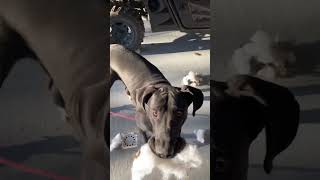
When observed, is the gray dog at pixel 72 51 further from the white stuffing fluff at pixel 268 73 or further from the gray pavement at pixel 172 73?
the white stuffing fluff at pixel 268 73

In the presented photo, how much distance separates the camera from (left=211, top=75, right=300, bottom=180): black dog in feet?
12.3

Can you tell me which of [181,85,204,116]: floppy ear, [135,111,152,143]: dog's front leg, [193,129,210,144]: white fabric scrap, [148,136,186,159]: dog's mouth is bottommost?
[148,136,186,159]: dog's mouth

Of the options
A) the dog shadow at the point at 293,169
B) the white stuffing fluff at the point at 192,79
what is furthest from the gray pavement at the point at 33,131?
the dog shadow at the point at 293,169

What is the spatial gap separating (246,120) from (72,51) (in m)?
1.35

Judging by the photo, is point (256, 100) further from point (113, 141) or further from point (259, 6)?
point (113, 141)

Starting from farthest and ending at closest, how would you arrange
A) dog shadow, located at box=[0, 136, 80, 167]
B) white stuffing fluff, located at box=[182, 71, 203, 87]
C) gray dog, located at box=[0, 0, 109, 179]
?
dog shadow, located at box=[0, 136, 80, 167], gray dog, located at box=[0, 0, 109, 179], white stuffing fluff, located at box=[182, 71, 203, 87]

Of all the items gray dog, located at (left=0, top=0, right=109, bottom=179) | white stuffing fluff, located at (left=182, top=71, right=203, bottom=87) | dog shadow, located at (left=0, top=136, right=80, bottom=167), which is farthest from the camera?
dog shadow, located at (left=0, top=136, right=80, bottom=167)

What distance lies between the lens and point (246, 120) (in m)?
3.80

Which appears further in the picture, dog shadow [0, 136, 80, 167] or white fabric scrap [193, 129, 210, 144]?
dog shadow [0, 136, 80, 167]

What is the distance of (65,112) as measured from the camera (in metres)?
3.88

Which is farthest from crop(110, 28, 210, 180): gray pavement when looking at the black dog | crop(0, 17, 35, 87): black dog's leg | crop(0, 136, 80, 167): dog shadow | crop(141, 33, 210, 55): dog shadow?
crop(0, 17, 35, 87): black dog's leg

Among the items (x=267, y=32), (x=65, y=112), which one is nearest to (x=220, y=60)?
(x=267, y=32)

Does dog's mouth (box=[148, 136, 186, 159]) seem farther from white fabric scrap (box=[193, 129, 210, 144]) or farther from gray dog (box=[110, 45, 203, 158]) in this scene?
white fabric scrap (box=[193, 129, 210, 144])

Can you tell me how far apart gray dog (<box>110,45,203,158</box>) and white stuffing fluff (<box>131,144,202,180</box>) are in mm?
43
